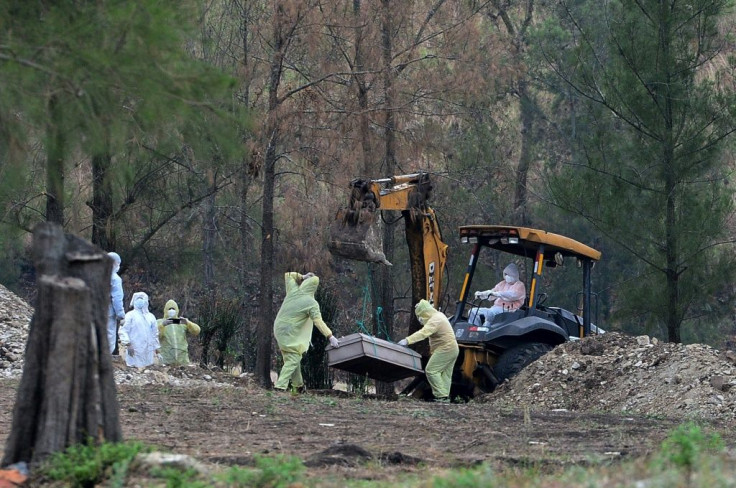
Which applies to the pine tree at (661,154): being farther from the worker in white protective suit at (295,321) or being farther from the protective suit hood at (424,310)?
the worker in white protective suit at (295,321)

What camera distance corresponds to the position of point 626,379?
16141 mm

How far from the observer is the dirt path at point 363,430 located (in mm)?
8227

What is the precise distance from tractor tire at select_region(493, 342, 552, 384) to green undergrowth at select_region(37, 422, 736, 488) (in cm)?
946

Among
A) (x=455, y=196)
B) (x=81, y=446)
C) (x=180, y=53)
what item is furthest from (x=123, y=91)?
(x=455, y=196)

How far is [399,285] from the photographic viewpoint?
29578 millimetres

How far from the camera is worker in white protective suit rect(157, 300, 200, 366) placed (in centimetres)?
1852

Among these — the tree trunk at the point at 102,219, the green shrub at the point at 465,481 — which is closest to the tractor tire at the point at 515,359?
the tree trunk at the point at 102,219

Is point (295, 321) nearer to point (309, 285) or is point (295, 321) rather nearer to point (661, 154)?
point (309, 285)

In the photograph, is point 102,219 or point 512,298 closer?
point 512,298

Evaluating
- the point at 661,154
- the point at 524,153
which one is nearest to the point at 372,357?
the point at 661,154

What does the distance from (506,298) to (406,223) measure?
1.98 m

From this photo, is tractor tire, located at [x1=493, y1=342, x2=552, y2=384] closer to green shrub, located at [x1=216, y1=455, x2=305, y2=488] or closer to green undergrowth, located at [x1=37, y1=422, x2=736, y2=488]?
green undergrowth, located at [x1=37, y1=422, x2=736, y2=488]

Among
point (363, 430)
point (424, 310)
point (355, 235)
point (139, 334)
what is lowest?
point (363, 430)

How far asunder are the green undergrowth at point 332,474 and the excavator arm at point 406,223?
28.0 feet
